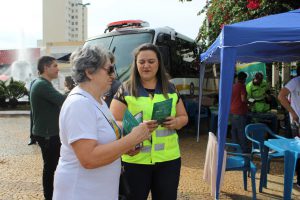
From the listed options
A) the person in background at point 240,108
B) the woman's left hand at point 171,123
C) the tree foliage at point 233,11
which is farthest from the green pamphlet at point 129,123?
the tree foliage at point 233,11

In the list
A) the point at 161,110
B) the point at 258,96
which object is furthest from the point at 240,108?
the point at 161,110

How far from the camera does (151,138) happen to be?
9.20 feet

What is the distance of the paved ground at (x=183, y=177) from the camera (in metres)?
5.06

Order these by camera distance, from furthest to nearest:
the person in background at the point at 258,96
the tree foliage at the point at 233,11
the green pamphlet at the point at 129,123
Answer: the person in background at the point at 258,96, the tree foliage at the point at 233,11, the green pamphlet at the point at 129,123

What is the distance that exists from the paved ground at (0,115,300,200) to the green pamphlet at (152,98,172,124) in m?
2.63

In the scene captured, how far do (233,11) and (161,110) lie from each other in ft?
23.6

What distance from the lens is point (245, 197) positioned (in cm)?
494

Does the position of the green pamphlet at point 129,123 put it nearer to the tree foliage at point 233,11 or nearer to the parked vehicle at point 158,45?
the parked vehicle at point 158,45

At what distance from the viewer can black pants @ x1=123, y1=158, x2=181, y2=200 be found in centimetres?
282

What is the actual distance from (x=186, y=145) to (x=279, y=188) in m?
3.89

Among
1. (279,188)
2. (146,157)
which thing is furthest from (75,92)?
(279,188)

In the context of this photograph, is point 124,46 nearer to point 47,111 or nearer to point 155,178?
point 47,111

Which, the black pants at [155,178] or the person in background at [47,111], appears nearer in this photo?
the black pants at [155,178]

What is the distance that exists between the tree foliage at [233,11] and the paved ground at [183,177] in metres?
3.12
